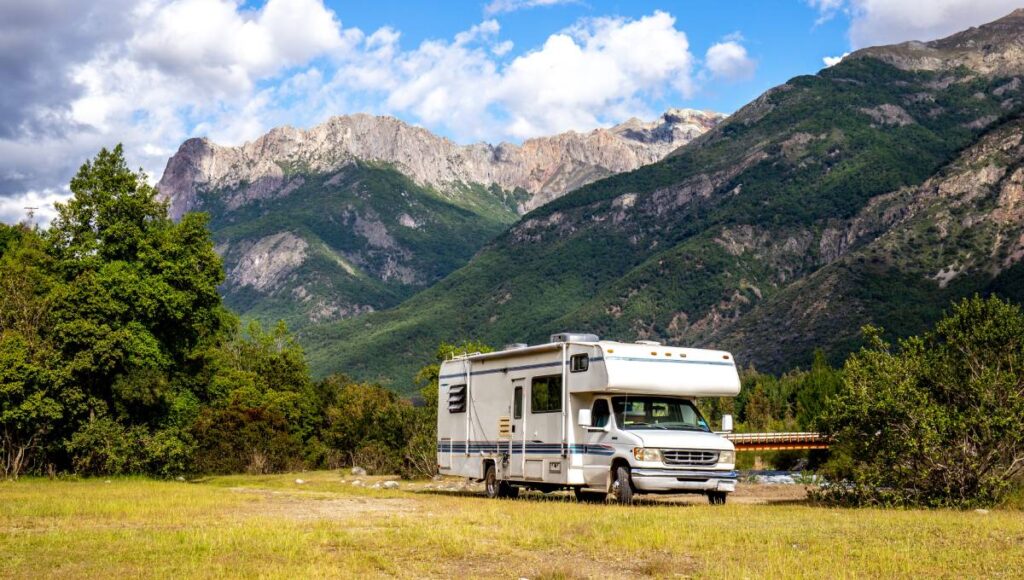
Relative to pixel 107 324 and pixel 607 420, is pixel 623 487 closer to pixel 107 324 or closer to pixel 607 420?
pixel 607 420

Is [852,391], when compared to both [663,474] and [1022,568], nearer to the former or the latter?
[663,474]

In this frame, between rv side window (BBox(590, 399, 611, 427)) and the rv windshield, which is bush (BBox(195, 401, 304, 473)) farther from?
the rv windshield

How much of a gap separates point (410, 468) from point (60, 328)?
15.1 m

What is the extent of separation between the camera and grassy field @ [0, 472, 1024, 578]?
12867 millimetres

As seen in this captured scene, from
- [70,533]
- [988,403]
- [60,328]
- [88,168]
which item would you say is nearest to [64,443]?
[60,328]

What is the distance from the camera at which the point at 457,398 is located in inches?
1179

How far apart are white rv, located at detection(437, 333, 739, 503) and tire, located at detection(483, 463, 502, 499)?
0.03 m

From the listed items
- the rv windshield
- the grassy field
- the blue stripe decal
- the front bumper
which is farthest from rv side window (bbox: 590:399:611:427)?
the grassy field

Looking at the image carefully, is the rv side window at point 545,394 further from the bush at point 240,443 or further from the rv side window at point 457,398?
the bush at point 240,443

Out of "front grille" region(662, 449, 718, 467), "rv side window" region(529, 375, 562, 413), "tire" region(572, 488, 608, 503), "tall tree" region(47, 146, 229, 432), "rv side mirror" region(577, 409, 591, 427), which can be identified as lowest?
"tire" region(572, 488, 608, 503)

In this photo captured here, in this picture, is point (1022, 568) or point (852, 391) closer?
point (1022, 568)

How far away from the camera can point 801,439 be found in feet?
241

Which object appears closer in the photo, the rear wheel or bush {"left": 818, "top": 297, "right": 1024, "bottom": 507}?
bush {"left": 818, "top": 297, "right": 1024, "bottom": 507}

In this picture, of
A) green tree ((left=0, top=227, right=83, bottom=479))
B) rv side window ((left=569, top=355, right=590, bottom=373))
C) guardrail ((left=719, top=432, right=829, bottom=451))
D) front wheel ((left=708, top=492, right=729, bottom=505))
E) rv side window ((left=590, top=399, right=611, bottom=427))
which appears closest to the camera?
front wheel ((left=708, top=492, right=729, bottom=505))
